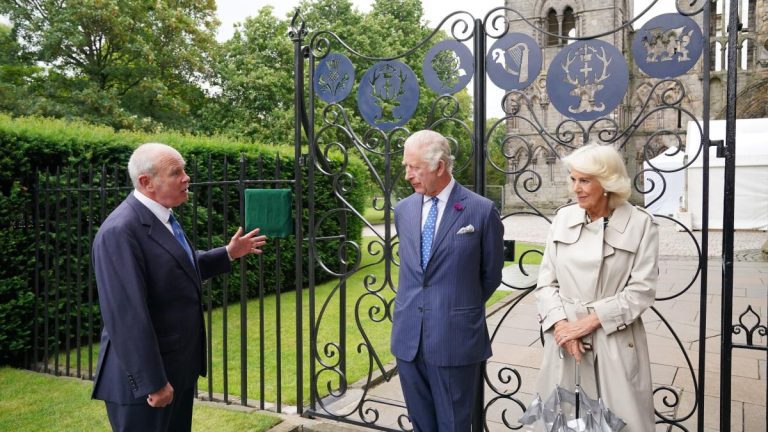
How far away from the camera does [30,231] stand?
5492mm

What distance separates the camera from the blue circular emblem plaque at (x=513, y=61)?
3361 millimetres

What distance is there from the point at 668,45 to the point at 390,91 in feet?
5.44

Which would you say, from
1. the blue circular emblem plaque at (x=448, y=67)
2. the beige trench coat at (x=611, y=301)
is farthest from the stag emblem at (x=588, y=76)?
the beige trench coat at (x=611, y=301)

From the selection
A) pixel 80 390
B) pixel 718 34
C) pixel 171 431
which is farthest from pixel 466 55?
pixel 718 34

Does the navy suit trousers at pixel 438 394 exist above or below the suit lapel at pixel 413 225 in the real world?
below

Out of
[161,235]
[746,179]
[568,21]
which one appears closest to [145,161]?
[161,235]

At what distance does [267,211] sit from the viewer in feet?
13.2

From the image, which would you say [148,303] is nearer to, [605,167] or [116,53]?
[605,167]

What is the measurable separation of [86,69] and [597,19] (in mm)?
25264

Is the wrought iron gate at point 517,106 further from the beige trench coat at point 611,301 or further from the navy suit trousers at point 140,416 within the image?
the navy suit trousers at point 140,416

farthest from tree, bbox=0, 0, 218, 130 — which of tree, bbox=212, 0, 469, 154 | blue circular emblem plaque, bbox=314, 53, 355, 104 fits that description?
blue circular emblem plaque, bbox=314, 53, 355, 104

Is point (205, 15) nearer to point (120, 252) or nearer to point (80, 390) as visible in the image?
point (80, 390)

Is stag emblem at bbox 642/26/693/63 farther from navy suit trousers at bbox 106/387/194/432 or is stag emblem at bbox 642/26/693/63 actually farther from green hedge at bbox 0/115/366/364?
navy suit trousers at bbox 106/387/194/432

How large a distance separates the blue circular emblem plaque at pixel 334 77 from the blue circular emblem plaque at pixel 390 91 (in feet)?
0.68
